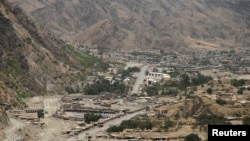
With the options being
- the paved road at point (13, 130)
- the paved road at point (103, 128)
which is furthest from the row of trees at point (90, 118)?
the paved road at point (13, 130)

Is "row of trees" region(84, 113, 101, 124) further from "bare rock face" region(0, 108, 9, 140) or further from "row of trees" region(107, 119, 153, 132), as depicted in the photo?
"bare rock face" region(0, 108, 9, 140)

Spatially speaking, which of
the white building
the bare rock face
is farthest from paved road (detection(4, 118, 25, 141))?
the white building

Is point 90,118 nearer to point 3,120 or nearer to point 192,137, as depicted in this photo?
point 3,120

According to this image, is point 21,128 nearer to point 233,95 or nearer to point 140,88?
point 233,95

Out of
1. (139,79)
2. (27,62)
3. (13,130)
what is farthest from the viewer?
(139,79)

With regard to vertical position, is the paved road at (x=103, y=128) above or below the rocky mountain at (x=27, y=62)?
below

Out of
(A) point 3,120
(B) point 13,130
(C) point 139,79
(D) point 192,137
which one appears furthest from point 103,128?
(C) point 139,79

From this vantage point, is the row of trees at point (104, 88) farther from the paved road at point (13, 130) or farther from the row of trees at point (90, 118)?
the paved road at point (13, 130)

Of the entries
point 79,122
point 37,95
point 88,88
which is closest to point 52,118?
point 79,122
